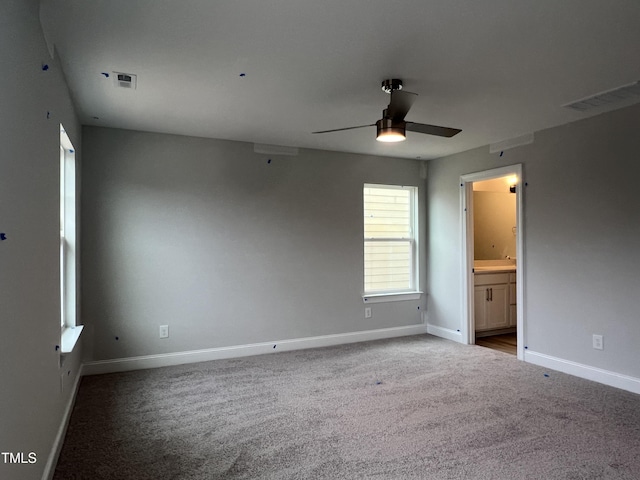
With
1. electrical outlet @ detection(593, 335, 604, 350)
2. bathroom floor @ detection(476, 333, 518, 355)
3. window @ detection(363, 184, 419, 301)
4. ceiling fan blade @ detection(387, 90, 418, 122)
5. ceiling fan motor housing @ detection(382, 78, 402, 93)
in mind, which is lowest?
bathroom floor @ detection(476, 333, 518, 355)

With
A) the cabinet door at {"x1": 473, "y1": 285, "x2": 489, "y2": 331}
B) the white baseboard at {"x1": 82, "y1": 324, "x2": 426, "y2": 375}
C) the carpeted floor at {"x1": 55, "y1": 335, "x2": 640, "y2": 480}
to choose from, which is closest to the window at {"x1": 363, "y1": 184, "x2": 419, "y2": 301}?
the white baseboard at {"x1": 82, "y1": 324, "x2": 426, "y2": 375}

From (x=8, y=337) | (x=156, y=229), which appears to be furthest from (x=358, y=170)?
(x=8, y=337)

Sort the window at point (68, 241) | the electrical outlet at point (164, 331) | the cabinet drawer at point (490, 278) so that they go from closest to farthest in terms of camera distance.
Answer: the window at point (68, 241), the electrical outlet at point (164, 331), the cabinet drawer at point (490, 278)

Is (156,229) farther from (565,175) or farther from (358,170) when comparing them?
(565,175)

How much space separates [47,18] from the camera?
2.00 m

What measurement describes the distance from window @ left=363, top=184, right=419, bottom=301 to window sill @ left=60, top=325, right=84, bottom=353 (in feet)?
10.3

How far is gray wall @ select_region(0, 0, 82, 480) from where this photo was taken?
55.2 inches

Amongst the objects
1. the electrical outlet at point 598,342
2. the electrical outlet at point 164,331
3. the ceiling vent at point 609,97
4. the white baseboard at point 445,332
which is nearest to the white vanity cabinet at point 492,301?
the white baseboard at point 445,332

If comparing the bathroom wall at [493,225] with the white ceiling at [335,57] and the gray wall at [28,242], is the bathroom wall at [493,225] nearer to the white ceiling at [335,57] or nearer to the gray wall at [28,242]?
the white ceiling at [335,57]

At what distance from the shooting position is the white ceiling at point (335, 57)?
195 cm

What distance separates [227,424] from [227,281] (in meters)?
1.81

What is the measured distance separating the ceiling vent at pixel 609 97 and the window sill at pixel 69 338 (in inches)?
164

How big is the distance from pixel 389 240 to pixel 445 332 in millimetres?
1389

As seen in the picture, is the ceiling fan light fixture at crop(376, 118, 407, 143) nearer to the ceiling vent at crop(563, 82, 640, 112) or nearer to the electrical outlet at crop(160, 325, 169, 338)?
the ceiling vent at crop(563, 82, 640, 112)
